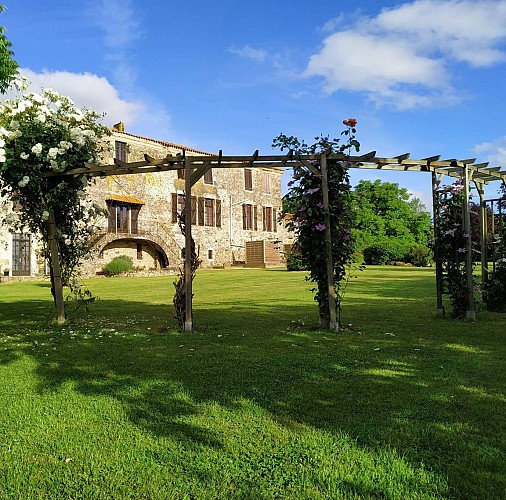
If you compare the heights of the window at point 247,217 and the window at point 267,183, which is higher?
the window at point 267,183

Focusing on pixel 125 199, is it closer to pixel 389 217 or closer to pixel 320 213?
pixel 320 213

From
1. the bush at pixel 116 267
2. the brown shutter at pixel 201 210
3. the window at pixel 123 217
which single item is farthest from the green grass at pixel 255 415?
the brown shutter at pixel 201 210

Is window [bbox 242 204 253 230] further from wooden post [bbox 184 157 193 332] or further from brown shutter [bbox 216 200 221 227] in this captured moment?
wooden post [bbox 184 157 193 332]

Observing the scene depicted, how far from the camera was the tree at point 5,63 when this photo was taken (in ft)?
37.8

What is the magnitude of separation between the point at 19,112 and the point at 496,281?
8.75 m

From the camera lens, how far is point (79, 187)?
333 inches

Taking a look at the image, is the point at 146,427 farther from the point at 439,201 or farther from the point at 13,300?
the point at 13,300

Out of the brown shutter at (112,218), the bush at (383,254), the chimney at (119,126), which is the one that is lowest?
the bush at (383,254)

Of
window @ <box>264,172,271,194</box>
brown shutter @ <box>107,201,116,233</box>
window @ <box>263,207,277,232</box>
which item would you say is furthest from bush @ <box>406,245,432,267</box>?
brown shutter @ <box>107,201,116,233</box>

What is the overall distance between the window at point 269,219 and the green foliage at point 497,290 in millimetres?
29667

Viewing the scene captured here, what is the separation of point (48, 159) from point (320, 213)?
428 centimetres

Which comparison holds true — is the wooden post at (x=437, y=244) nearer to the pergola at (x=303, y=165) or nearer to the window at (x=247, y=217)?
the pergola at (x=303, y=165)

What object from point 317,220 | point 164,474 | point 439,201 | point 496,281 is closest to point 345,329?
point 317,220

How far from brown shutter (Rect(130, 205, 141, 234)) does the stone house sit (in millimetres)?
61
